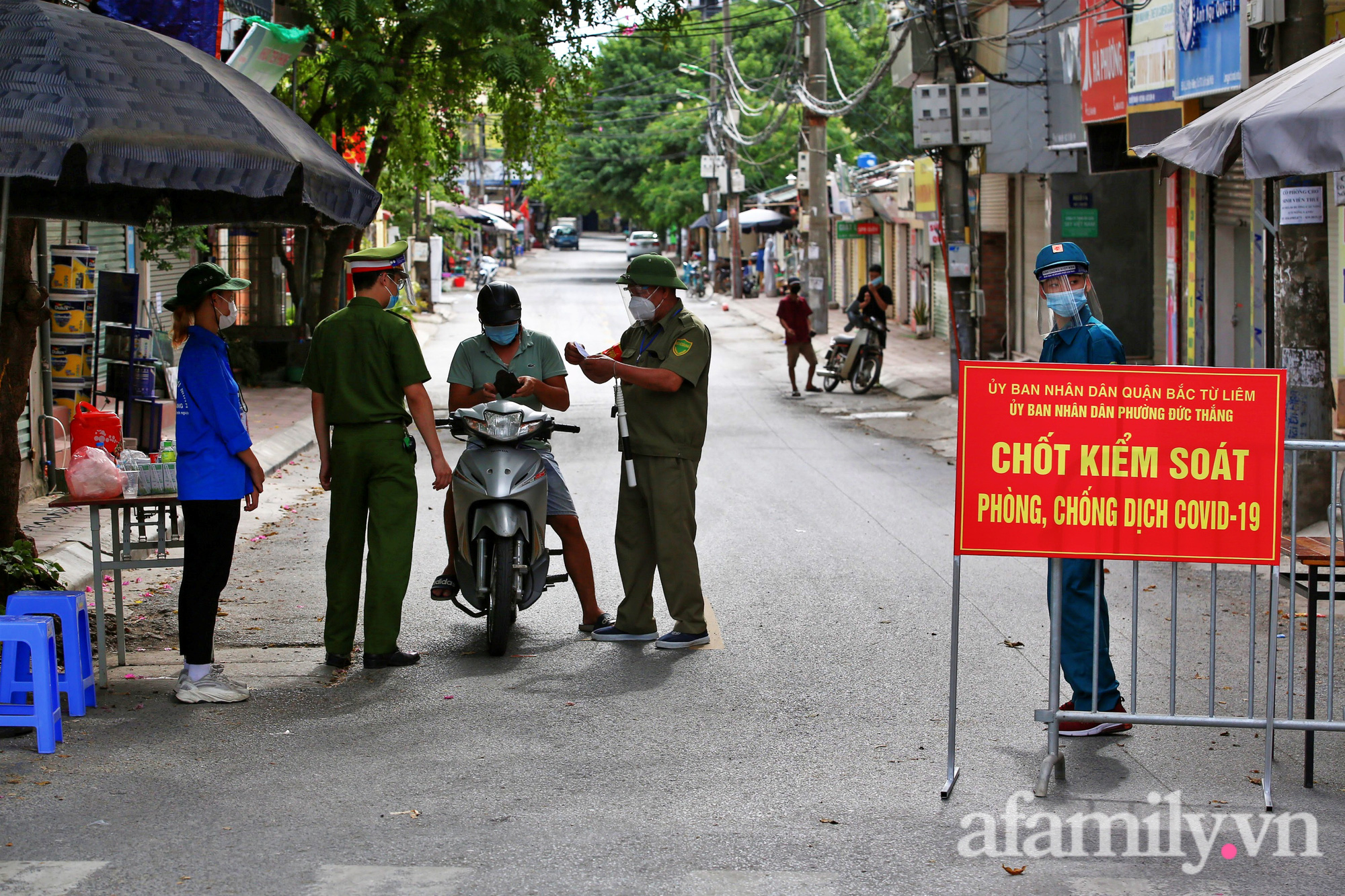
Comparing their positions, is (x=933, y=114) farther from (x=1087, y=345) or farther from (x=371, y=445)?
(x=371, y=445)

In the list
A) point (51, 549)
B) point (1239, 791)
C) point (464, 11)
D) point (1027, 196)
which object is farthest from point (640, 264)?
point (1027, 196)

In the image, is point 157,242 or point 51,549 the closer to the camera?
point 51,549

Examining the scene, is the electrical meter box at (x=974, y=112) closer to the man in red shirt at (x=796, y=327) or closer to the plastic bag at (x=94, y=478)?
the man in red shirt at (x=796, y=327)

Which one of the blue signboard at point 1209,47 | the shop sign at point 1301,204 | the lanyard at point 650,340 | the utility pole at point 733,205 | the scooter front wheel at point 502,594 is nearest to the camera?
the scooter front wheel at point 502,594

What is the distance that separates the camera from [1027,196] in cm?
2495

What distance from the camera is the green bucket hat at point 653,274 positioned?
712 centimetres

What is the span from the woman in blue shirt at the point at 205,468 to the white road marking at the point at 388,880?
7.04 ft

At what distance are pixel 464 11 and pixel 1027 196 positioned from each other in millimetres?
12073

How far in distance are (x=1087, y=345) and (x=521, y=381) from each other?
2778mm

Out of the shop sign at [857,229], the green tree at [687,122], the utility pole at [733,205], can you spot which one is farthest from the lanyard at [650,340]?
the green tree at [687,122]

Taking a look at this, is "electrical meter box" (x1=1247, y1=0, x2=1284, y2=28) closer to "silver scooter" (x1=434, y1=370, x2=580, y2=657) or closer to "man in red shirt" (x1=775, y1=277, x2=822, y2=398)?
"silver scooter" (x1=434, y1=370, x2=580, y2=657)

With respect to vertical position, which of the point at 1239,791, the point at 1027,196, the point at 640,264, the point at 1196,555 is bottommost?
the point at 1239,791

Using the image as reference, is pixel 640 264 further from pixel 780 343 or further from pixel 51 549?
pixel 780 343

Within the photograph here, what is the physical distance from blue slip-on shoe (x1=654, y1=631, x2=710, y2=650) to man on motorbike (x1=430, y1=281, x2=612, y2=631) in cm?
51
